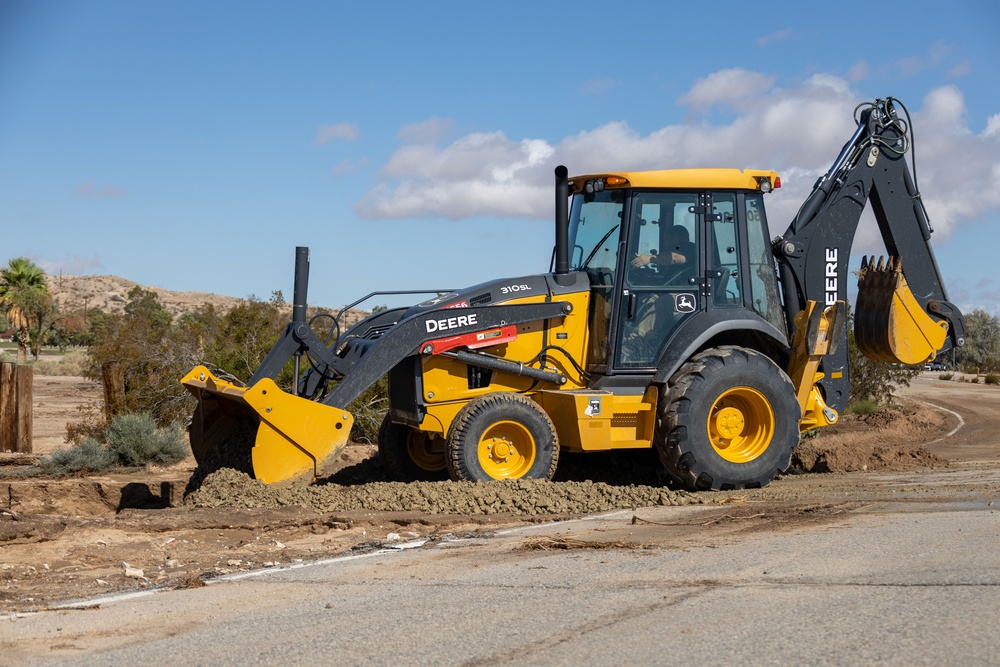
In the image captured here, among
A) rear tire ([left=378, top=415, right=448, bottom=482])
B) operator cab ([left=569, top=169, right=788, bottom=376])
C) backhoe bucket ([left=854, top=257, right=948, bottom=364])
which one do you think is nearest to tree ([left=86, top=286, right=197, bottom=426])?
rear tire ([left=378, top=415, right=448, bottom=482])

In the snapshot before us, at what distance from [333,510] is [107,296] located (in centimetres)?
7457

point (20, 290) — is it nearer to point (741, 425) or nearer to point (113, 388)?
point (113, 388)

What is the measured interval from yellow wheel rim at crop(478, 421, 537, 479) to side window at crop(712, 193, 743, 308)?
233 cm

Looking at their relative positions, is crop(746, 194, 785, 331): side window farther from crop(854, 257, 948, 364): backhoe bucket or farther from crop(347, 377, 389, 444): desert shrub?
crop(347, 377, 389, 444): desert shrub

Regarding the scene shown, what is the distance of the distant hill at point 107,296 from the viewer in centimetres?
7544

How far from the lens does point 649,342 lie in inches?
424

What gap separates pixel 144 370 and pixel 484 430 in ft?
35.1

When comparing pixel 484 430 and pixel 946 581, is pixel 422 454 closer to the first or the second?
pixel 484 430

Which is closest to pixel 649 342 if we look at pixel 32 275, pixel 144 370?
pixel 144 370

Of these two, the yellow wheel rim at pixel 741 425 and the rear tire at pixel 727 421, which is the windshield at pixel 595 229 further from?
the yellow wheel rim at pixel 741 425

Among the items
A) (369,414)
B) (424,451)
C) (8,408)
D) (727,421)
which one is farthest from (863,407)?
(8,408)

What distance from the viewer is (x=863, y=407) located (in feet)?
72.1

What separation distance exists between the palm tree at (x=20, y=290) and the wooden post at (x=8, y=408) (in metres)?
25.8

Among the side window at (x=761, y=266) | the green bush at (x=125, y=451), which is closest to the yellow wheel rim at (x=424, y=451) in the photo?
the side window at (x=761, y=266)
